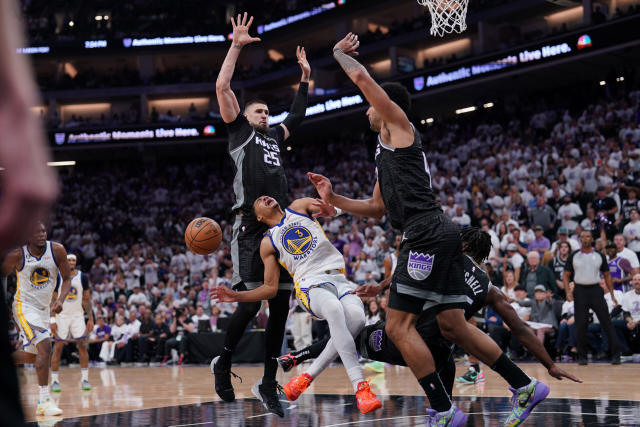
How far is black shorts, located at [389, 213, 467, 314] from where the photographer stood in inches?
179

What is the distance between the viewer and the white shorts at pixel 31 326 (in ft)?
26.1

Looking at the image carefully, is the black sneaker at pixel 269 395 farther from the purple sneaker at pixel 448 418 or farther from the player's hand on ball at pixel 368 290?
the purple sneaker at pixel 448 418

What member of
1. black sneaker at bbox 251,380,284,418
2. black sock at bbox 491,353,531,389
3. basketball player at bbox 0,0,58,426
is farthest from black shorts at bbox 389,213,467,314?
basketball player at bbox 0,0,58,426

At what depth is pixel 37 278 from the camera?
8.23m

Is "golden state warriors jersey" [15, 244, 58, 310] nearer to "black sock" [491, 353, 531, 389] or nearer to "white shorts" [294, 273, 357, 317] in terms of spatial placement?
"white shorts" [294, 273, 357, 317]

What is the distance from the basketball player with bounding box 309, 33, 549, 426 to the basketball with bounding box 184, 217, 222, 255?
1987 mm

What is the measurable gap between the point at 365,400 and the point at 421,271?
3.60 ft

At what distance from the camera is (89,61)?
38.0m

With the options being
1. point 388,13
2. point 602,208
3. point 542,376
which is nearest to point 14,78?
point 542,376

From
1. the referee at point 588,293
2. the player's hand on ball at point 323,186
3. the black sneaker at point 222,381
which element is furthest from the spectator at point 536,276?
the player's hand on ball at point 323,186

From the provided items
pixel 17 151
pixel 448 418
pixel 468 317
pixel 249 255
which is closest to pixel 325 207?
pixel 249 255

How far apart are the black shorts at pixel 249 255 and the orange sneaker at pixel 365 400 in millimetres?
1417

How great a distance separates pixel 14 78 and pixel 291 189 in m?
25.9

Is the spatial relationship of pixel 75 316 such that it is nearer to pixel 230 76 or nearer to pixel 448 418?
pixel 230 76
